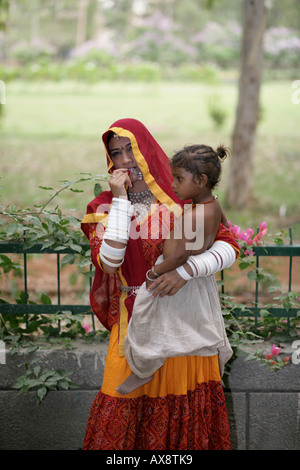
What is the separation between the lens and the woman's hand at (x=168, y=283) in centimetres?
209

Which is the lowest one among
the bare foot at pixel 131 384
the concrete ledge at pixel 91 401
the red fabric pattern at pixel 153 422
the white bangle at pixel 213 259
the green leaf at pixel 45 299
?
the concrete ledge at pixel 91 401

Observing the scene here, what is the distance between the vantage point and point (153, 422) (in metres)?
2.22

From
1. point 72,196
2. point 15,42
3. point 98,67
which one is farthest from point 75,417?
point 15,42

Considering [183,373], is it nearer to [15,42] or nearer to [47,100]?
[47,100]

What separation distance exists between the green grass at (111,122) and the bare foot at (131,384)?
5.97 meters

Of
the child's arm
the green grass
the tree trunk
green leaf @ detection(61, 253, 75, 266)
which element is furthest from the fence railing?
the tree trunk

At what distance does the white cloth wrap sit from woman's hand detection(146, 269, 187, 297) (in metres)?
0.16

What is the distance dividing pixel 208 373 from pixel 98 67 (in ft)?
65.5

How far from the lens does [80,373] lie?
2891mm

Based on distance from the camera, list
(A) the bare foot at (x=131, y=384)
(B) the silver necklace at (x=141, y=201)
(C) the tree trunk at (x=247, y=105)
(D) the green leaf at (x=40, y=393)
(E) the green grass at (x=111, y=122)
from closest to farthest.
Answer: (A) the bare foot at (x=131, y=384), (B) the silver necklace at (x=141, y=201), (D) the green leaf at (x=40, y=393), (C) the tree trunk at (x=247, y=105), (E) the green grass at (x=111, y=122)

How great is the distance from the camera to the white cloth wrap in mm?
2061

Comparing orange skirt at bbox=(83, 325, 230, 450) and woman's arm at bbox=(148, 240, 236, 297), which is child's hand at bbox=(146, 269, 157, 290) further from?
orange skirt at bbox=(83, 325, 230, 450)

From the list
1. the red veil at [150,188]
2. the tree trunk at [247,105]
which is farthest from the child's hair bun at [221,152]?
the tree trunk at [247,105]

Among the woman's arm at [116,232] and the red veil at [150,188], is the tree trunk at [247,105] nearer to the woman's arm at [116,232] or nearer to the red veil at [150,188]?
the red veil at [150,188]
